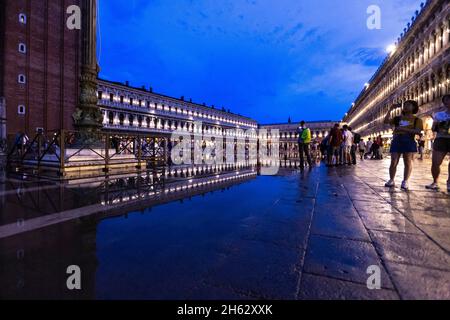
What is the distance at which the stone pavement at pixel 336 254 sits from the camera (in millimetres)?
1439

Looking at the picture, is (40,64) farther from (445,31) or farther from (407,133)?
(445,31)

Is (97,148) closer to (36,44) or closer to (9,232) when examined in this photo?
(9,232)

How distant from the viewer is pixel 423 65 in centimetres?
2761

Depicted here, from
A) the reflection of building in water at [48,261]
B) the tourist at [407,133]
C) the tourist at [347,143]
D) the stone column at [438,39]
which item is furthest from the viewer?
the stone column at [438,39]

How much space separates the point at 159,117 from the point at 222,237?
57356 mm

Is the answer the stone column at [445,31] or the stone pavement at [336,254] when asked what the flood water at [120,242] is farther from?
the stone column at [445,31]

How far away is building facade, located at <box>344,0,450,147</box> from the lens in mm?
23141

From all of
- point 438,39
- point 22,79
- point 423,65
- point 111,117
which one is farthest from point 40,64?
point 423,65

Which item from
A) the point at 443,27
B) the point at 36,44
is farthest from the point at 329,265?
the point at 36,44

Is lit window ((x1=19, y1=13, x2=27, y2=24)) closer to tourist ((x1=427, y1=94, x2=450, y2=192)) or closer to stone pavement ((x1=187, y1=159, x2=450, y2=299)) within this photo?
stone pavement ((x1=187, y1=159, x2=450, y2=299))

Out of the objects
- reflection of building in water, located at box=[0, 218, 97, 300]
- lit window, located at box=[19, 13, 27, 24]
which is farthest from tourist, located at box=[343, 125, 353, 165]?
lit window, located at box=[19, 13, 27, 24]

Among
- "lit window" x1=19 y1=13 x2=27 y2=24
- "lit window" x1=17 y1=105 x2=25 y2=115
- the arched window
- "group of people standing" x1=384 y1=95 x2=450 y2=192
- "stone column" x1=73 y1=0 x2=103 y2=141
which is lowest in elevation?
"group of people standing" x1=384 y1=95 x2=450 y2=192

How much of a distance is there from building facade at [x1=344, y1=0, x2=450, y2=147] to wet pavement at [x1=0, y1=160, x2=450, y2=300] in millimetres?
16668

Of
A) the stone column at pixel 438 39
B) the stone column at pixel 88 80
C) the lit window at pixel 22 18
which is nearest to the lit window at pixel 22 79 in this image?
the lit window at pixel 22 18
